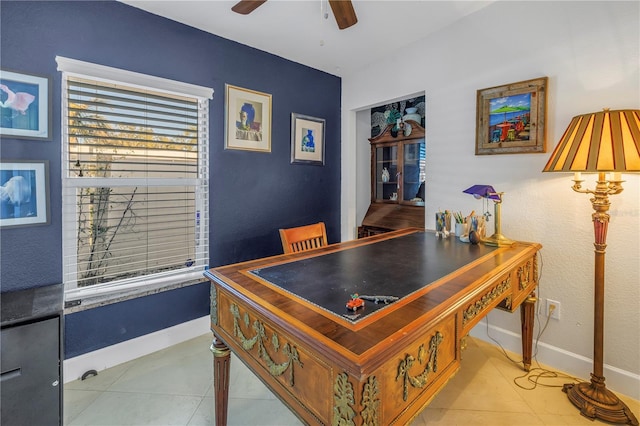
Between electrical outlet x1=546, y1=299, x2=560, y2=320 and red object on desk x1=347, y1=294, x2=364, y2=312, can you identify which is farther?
electrical outlet x1=546, y1=299, x2=560, y2=320

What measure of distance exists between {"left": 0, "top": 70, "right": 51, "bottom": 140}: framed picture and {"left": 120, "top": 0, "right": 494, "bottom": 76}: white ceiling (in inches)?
33.1

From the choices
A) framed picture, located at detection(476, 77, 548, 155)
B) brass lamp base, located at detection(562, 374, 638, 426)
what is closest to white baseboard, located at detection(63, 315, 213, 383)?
brass lamp base, located at detection(562, 374, 638, 426)

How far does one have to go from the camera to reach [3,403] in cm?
130

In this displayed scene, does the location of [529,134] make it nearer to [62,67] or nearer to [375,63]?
[375,63]

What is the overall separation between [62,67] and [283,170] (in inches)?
68.9

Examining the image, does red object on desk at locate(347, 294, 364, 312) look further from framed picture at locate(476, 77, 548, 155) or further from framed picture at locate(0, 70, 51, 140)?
framed picture at locate(0, 70, 51, 140)

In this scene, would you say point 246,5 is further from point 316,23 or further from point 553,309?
point 553,309

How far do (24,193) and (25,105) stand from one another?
20.2 inches

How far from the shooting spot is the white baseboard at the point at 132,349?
6.37 feet

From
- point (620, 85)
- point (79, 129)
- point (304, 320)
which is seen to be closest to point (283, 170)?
point (79, 129)

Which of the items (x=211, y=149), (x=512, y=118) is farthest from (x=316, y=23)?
(x=512, y=118)

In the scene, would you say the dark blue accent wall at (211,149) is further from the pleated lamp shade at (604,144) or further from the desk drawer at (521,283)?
the pleated lamp shade at (604,144)

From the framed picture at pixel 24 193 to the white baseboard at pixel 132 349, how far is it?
3.13 ft

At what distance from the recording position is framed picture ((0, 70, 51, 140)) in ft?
5.46
